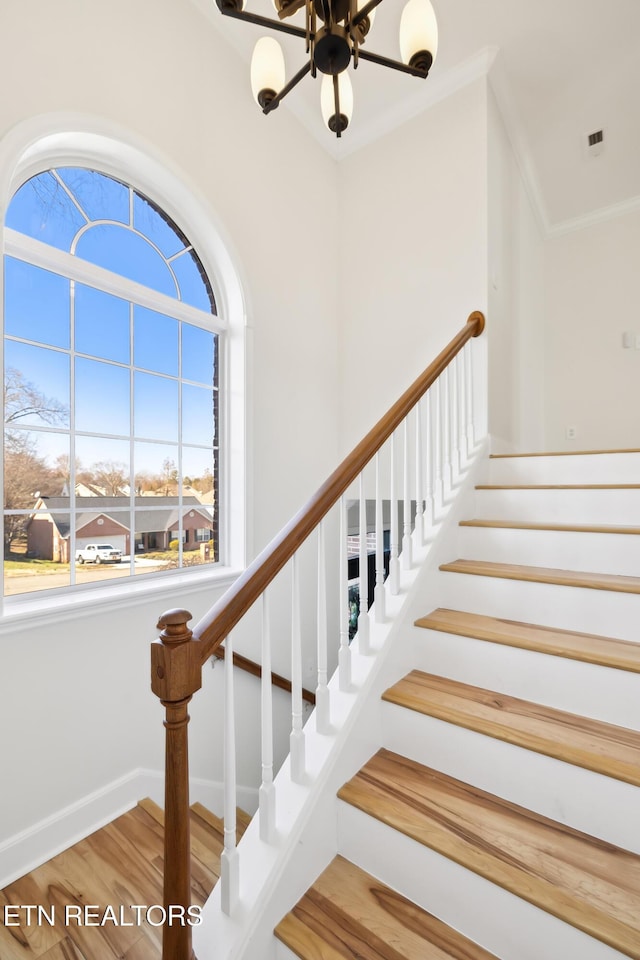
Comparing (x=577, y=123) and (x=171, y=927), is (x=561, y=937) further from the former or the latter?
(x=577, y=123)

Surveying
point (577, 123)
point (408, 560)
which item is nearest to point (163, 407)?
point (408, 560)

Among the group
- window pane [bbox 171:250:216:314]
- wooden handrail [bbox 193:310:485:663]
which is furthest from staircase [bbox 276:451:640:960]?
window pane [bbox 171:250:216:314]

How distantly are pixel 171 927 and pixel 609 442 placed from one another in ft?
14.0

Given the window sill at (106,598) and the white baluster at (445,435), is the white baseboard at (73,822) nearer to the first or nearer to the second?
the window sill at (106,598)

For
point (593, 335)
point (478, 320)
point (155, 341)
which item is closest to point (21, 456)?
point (155, 341)

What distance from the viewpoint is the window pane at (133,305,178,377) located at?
7.26 ft

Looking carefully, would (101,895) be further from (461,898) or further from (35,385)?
(35,385)

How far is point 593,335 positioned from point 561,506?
2759mm

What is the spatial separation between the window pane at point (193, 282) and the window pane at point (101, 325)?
41cm

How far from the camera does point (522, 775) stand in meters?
1.18

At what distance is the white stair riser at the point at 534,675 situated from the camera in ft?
4.10

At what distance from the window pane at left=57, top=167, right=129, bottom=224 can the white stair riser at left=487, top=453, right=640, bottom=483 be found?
2.29m

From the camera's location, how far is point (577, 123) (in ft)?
10.2

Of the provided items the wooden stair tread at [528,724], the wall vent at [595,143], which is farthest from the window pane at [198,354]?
the wall vent at [595,143]
